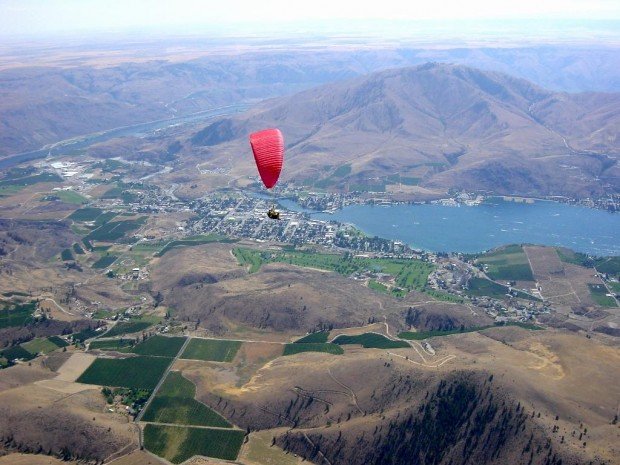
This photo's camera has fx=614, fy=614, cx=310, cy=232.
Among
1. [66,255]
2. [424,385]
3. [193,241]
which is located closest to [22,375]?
[424,385]

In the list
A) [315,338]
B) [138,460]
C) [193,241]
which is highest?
[138,460]

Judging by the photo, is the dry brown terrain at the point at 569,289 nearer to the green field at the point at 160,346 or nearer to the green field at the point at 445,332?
the green field at the point at 445,332

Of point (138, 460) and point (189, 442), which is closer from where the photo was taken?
point (138, 460)

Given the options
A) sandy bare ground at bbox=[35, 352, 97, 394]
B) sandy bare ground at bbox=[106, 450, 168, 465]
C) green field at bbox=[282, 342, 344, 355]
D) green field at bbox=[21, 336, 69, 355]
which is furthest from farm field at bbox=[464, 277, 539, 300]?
green field at bbox=[21, 336, 69, 355]

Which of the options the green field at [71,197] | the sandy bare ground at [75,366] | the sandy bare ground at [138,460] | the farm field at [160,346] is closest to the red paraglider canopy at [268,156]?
the sandy bare ground at [138,460]

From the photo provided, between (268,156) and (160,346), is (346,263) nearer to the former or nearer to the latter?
(160,346)

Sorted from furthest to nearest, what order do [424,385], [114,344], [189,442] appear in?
[114,344] < [424,385] < [189,442]

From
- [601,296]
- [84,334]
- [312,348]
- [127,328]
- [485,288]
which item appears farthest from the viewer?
[485,288]
